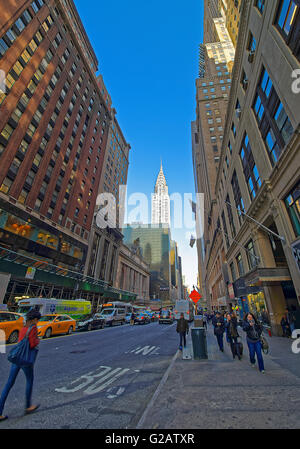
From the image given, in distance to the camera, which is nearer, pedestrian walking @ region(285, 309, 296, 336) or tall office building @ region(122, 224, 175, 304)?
pedestrian walking @ region(285, 309, 296, 336)

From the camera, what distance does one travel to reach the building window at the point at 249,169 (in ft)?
65.4

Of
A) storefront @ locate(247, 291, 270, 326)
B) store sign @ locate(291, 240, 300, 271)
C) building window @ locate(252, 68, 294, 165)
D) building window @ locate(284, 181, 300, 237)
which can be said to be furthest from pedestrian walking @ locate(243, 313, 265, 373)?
storefront @ locate(247, 291, 270, 326)

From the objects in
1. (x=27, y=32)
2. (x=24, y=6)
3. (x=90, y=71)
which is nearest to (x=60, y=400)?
(x=27, y=32)

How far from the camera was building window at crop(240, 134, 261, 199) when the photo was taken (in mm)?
19922

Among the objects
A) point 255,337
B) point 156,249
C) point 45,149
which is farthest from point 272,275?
point 156,249

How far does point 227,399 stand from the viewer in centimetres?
460

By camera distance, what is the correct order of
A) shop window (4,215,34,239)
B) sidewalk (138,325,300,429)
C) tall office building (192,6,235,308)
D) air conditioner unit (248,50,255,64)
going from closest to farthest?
sidewalk (138,325,300,429) → air conditioner unit (248,50,255,64) → shop window (4,215,34,239) → tall office building (192,6,235,308)

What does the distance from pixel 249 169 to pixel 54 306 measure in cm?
2658

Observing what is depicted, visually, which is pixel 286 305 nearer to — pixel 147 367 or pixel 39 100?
pixel 147 367

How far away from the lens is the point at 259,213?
1895 centimetres

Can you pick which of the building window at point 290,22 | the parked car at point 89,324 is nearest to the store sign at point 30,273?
the parked car at point 89,324

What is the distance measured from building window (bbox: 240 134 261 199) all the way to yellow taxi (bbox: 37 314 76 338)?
69.8 feet

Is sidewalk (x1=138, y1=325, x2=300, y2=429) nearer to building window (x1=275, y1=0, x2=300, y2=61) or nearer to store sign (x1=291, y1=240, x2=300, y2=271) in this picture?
store sign (x1=291, y1=240, x2=300, y2=271)

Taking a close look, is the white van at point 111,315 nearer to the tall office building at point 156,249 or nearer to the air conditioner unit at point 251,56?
the air conditioner unit at point 251,56
